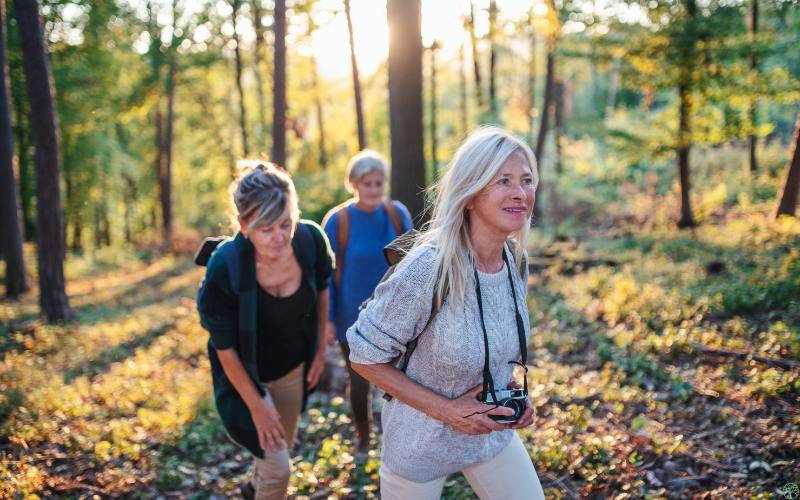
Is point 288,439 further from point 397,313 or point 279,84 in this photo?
point 279,84

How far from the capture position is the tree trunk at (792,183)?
1090cm

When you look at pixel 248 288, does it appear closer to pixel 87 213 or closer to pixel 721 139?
pixel 721 139

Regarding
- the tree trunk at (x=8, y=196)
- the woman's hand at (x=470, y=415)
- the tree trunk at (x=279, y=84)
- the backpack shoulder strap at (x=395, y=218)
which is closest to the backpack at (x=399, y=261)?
the woman's hand at (x=470, y=415)

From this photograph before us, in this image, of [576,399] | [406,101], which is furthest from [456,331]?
[406,101]

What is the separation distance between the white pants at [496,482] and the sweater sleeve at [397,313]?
63 cm

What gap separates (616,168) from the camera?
1032 inches

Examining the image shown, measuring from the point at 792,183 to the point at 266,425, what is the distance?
1215cm

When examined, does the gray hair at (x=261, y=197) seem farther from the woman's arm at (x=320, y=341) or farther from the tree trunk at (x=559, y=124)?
the tree trunk at (x=559, y=124)

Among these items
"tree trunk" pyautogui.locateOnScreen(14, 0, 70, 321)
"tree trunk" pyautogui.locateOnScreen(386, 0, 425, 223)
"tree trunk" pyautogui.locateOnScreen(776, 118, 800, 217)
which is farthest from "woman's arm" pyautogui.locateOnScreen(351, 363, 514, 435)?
"tree trunk" pyautogui.locateOnScreen(776, 118, 800, 217)

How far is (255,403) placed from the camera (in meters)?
3.21

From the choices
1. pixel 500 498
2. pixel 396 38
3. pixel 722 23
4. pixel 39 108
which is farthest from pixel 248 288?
pixel 722 23

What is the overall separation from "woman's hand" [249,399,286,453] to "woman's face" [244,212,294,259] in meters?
0.90

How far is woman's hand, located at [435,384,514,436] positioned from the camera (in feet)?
7.23

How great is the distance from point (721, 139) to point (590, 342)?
861cm
